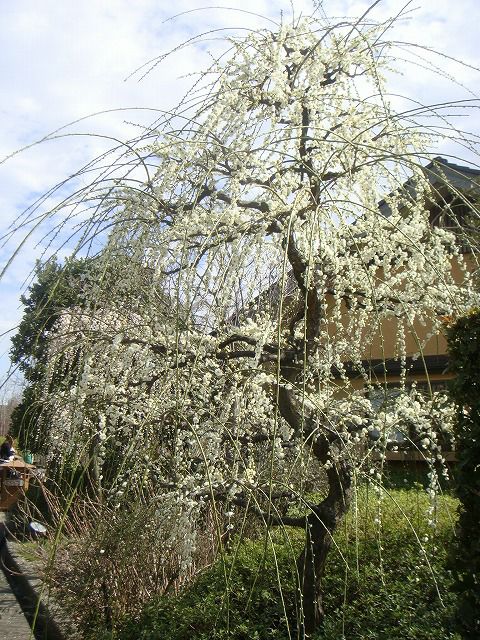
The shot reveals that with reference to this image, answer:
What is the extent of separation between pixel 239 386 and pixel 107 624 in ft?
6.42

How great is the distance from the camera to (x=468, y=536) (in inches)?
90.1

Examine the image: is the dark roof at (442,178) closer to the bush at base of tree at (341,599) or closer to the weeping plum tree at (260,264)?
the weeping plum tree at (260,264)

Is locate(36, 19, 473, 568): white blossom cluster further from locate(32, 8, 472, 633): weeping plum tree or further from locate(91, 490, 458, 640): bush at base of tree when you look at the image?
locate(91, 490, 458, 640): bush at base of tree

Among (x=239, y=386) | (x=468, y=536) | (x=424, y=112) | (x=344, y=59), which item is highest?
(x=344, y=59)

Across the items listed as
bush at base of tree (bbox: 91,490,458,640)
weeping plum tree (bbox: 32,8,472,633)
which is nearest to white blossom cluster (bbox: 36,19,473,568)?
weeping plum tree (bbox: 32,8,472,633)

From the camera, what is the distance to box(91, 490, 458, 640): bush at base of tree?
313 cm

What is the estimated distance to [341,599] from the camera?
11.8ft

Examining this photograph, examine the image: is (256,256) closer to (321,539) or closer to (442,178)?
(442,178)

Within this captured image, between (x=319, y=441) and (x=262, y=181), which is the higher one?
(x=262, y=181)

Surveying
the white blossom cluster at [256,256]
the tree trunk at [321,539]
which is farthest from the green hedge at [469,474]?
the tree trunk at [321,539]

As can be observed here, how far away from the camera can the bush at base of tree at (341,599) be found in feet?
10.3

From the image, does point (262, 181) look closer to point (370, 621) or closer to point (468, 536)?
point (468, 536)

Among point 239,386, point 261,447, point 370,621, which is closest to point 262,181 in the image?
point 239,386

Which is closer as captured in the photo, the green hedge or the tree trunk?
the green hedge
